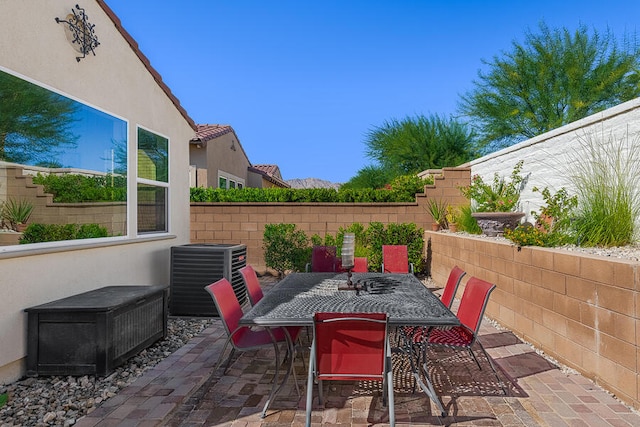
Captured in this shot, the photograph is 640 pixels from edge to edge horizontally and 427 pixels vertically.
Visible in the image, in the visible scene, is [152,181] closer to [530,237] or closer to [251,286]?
[251,286]

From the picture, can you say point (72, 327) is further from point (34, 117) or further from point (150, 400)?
point (34, 117)

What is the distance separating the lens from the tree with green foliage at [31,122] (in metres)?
3.65

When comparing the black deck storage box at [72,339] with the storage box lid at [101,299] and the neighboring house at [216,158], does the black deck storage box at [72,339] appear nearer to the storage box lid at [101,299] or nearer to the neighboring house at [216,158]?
the storage box lid at [101,299]

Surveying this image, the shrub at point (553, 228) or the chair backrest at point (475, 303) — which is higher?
the shrub at point (553, 228)

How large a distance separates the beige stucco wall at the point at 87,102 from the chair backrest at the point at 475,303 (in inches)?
147

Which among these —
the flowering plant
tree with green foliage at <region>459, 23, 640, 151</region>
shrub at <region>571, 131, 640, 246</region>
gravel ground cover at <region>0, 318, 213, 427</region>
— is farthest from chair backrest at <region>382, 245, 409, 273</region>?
tree with green foliage at <region>459, 23, 640, 151</region>

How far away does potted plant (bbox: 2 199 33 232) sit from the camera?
369cm

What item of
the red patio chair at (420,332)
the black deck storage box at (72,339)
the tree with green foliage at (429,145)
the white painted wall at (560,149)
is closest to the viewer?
the red patio chair at (420,332)

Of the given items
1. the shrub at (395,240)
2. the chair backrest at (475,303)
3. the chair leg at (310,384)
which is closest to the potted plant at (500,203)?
the shrub at (395,240)

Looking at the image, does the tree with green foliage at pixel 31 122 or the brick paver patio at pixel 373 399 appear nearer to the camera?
the brick paver patio at pixel 373 399

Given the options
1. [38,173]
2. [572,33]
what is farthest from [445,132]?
[38,173]

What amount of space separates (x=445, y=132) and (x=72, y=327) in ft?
47.2

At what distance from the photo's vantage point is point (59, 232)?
14.1ft

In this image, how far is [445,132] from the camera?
15664 mm
